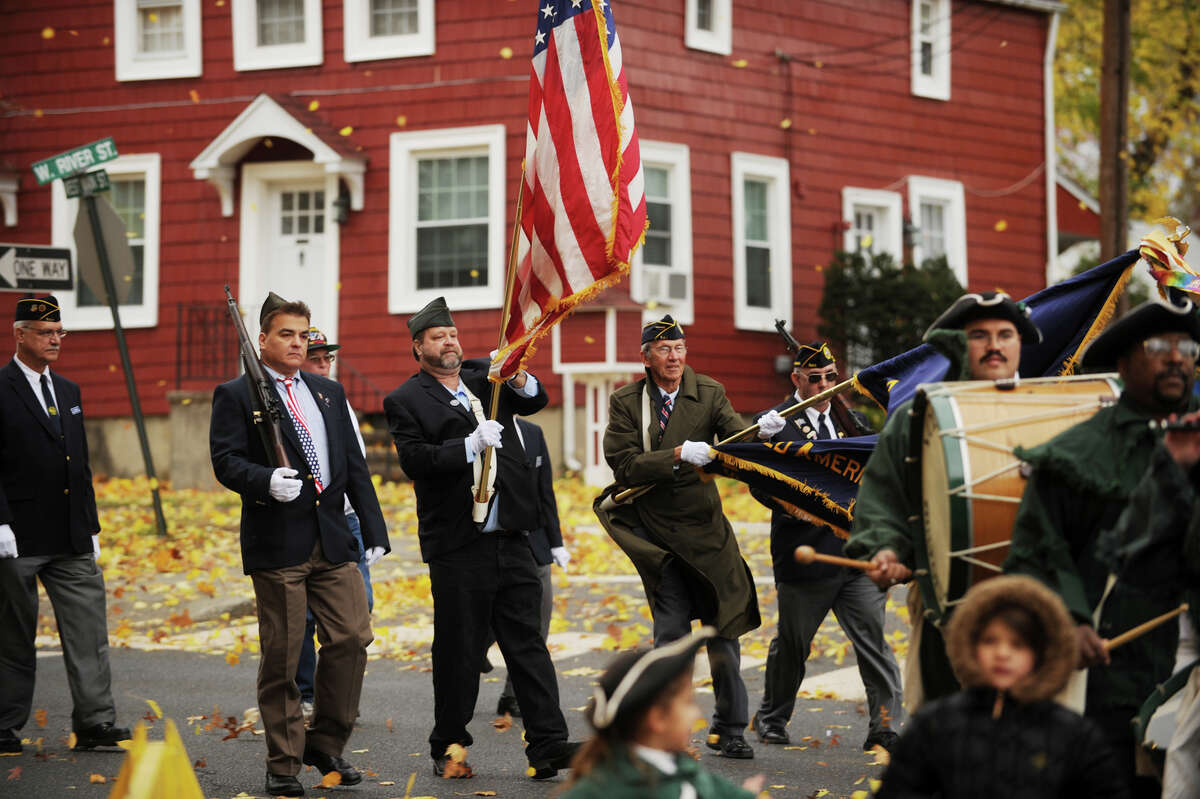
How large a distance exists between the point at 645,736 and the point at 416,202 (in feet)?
59.7

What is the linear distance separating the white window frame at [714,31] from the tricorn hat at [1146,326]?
57.1 feet

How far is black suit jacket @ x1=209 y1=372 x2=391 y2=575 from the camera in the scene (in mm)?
7457

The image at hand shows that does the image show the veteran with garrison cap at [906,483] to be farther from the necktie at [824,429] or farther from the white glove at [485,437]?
the necktie at [824,429]

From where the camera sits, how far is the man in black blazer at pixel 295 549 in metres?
7.34

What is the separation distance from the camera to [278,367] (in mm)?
7758

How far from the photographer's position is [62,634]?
28.2 feet

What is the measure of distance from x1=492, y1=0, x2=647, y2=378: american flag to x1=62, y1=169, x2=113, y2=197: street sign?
303 inches

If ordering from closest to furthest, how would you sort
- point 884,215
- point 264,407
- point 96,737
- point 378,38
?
point 264,407 → point 96,737 → point 378,38 → point 884,215

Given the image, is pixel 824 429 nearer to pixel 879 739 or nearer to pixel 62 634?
pixel 879 739

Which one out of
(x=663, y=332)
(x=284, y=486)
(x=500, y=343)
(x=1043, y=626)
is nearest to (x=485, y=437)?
(x=500, y=343)

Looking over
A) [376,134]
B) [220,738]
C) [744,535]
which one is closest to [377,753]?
[220,738]

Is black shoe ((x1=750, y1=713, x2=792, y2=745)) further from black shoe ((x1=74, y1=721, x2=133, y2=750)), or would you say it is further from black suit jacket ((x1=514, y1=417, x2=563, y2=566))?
black shoe ((x1=74, y1=721, x2=133, y2=750))

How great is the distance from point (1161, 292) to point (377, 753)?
4768mm

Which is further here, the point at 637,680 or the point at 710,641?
the point at 710,641
